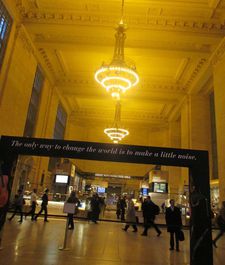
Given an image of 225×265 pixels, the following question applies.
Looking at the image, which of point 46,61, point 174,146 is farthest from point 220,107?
point 174,146

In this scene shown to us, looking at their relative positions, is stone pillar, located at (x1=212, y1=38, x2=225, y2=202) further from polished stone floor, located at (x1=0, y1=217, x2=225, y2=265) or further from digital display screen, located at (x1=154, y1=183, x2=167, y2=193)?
digital display screen, located at (x1=154, y1=183, x2=167, y2=193)

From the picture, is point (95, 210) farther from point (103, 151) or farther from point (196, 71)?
point (196, 71)

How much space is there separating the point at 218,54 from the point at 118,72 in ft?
17.7

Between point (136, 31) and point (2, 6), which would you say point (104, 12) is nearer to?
point (136, 31)

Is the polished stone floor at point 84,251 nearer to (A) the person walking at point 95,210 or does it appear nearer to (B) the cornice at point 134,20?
(A) the person walking at point 95,210

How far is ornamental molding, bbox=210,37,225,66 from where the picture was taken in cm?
1112

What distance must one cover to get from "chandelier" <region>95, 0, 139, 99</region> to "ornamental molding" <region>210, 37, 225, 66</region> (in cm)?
433

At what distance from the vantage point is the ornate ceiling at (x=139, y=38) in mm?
10227

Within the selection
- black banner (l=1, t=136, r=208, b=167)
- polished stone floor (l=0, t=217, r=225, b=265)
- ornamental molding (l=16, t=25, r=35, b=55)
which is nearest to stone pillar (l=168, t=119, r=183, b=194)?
ornamental molding (l=16, t=25, r=35, b=55)

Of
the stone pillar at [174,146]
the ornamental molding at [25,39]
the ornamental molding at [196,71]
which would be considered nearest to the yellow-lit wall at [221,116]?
the ornamental molding at [196,71]

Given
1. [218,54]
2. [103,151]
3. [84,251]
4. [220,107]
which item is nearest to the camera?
[103,151]

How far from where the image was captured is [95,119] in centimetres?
2466

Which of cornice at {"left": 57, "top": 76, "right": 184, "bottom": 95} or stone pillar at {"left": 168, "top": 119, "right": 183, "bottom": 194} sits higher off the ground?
cornice at {"left": 57, "top": 76, "right": 184, "bottom": 95}

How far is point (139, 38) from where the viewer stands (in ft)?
36.9
